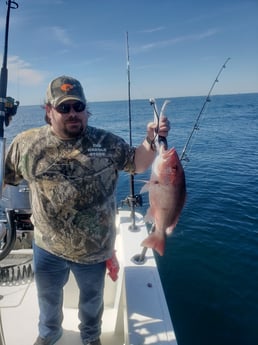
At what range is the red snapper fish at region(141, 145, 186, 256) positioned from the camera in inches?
67.9

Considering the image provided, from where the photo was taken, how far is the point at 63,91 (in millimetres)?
2021

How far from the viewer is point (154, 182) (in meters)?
1.80

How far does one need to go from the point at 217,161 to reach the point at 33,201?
14.8m

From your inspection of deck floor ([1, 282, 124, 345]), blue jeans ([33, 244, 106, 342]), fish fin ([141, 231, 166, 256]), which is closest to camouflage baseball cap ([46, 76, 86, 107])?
fish fin ([141, 231, 166, 256])

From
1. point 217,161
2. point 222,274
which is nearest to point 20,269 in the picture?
point 222,274

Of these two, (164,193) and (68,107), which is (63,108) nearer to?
(68,107)

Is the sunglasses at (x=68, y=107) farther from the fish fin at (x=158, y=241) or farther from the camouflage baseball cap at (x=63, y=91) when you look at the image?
the fish fin at (x=158, y=241)

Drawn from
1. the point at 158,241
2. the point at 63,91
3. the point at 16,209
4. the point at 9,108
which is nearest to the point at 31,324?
the point at 16,209

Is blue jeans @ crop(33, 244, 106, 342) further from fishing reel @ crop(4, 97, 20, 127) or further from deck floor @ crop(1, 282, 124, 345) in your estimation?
fishing reel @ crop(4, 97, 20, 127)

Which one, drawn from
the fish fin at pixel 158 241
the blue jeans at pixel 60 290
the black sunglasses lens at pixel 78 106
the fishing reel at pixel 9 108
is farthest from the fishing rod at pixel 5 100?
the fish fin at pixel 158 241

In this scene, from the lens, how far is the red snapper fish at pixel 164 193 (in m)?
1.72

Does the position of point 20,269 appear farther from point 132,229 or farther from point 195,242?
point 195,242

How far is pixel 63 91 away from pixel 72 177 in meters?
0.63

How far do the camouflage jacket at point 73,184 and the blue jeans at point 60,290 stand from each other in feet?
0.39
